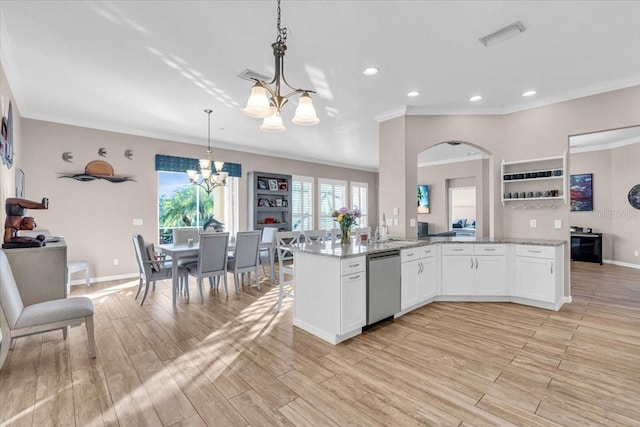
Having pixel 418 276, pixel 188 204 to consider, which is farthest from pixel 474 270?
pixel 188 204

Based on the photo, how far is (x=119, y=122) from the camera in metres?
5.43

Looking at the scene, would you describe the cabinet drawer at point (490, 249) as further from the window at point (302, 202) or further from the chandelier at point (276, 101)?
the window at point (302, 202)

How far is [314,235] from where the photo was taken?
16.6 ft

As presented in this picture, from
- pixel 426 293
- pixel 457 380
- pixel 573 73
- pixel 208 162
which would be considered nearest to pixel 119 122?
A: pixel 208 162

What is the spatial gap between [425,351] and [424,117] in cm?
338

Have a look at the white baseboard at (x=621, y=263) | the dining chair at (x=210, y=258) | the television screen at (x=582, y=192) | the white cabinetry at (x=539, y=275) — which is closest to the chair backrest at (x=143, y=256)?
the dining chair at (x=210, y=258)

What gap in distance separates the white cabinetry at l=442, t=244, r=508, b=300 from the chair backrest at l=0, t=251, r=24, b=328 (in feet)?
15.0

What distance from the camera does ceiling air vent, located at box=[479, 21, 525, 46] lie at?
2604mm

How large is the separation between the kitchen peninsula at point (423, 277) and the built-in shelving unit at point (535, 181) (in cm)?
67

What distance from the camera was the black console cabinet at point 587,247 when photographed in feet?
22.6

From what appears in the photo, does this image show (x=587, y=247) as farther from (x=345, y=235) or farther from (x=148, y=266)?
(x=148, y=266)

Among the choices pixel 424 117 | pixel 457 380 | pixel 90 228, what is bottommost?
pixel 457 380

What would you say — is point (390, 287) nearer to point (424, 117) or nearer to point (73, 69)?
point (424, 117)

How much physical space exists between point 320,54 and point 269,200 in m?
5.15
